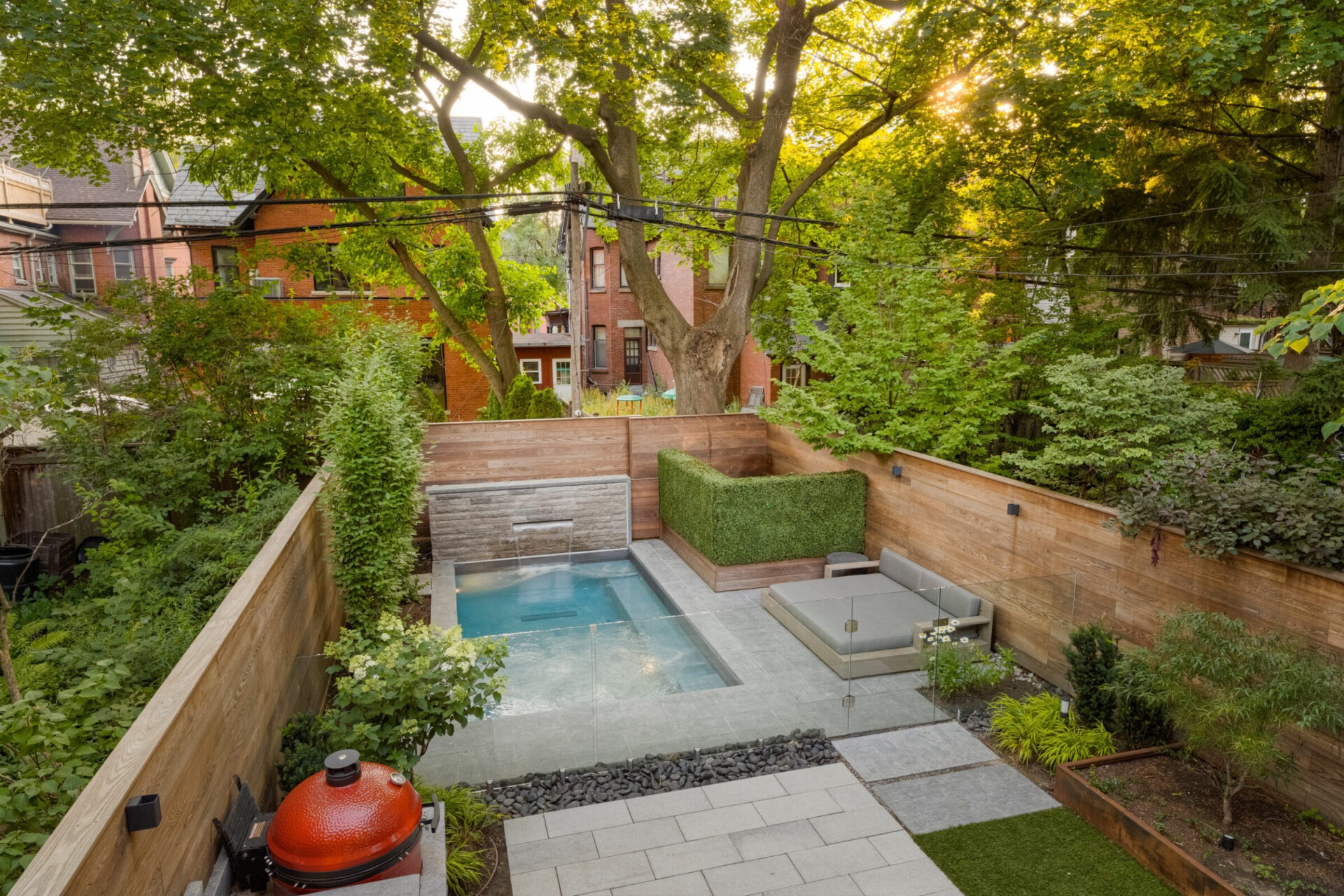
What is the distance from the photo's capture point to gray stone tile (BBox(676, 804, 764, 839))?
5.34 metres

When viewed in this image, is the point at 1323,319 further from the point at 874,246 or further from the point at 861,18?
the point at 861,18

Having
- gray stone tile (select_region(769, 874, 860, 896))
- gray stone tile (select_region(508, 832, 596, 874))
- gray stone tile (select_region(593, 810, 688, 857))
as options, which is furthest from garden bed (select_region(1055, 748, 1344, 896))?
gray stone tile (select_region(508, 832, 596, 874))

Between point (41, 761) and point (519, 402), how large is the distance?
12681mm

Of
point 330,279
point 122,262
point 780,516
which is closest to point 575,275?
point 780,516

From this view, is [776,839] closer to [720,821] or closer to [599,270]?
[720,821]

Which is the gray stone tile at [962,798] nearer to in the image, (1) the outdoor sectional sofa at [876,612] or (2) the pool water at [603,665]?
(1) the outdoor sectional sofa at [876,612]

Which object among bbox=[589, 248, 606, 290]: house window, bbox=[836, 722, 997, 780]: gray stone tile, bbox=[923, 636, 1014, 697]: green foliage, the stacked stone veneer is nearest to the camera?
bbox=[836, 722, 997, 780]: gray stone tile

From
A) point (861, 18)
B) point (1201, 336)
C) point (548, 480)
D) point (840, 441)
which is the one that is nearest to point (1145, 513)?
point (840, 441)

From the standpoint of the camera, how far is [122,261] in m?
23.7

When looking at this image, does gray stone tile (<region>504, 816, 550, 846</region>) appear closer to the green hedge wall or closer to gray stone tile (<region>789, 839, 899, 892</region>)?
gray stone tile (<region>789, 839, 899, 892</region>)

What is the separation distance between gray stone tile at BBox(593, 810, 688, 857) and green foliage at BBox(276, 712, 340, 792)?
1.92m

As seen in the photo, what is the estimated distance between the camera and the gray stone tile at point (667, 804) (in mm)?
5555

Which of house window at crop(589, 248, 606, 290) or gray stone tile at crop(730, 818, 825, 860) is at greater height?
house window at crop(589, 248, 606, 290)

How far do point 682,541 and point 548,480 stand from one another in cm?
248
